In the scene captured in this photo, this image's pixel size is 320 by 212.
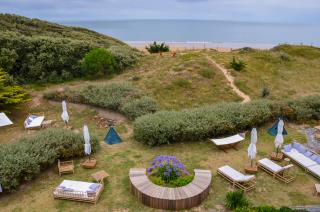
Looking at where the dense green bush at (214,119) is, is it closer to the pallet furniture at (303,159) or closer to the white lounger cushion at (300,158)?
the pallet furniture at (303,159)

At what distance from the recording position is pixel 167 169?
38.6 ft

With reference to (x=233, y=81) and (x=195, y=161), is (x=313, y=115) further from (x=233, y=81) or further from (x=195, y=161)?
(x=195, y=161)

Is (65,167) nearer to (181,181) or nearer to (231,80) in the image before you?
(181,181)

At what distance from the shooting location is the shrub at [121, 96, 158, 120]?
18688mm

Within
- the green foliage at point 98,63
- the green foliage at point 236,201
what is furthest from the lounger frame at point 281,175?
the green foliage at point 98,63

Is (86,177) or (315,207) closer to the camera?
(315,207)

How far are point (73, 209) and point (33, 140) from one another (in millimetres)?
4696

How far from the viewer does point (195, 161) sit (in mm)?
14055

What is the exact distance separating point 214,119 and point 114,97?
7501 mm

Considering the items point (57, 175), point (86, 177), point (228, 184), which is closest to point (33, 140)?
point (57, 175)

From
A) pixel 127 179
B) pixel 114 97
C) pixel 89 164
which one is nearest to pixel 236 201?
pixel 127 179

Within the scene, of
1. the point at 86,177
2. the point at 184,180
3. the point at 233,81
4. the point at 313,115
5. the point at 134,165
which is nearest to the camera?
the point at 184,180

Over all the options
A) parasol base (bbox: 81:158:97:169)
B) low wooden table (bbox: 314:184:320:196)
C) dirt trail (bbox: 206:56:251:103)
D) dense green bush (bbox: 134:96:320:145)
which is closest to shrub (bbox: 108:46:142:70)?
dirt trail (bbox: 206:56:251:103)

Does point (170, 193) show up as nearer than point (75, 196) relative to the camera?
Yes
